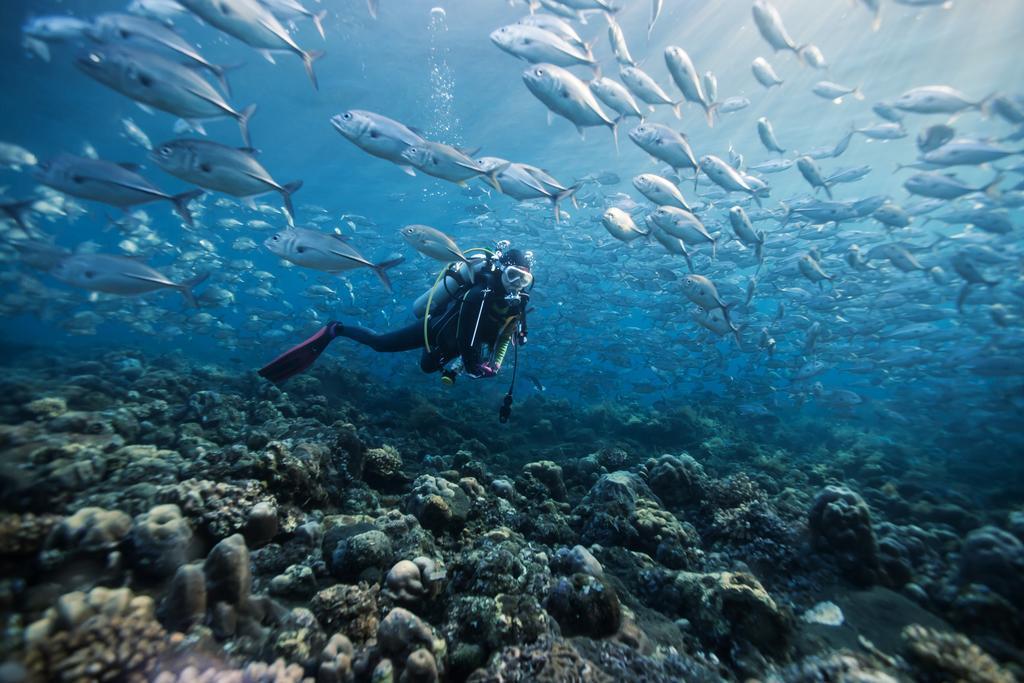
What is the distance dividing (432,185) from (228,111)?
117 ft

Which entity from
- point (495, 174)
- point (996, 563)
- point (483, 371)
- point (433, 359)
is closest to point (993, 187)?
point (996, 563)

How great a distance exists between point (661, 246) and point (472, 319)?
13.8 metres

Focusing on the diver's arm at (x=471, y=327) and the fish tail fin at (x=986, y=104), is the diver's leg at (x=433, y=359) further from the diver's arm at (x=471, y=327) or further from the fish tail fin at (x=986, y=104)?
the fish tail fin at (x=986, y=104)

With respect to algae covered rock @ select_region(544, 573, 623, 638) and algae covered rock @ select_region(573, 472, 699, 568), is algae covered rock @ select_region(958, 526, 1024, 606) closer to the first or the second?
algae covered rock @ select_region(573, 472, 699, 568)

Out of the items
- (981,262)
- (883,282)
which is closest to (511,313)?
(981,262)

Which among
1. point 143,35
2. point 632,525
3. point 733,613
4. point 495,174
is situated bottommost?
point 733,613

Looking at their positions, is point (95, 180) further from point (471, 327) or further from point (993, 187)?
point (993, 187)

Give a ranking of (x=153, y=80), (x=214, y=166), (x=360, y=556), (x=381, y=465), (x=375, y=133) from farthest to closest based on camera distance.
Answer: (x=381, y=465) → (x=375, y=133) → (x=214, y=166) → (x=153, y=80) → (x=360, y=556)

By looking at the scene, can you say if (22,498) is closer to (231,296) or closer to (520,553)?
(520,553)

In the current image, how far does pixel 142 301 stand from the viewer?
1928 centimetres

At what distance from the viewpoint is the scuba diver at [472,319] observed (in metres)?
5.06

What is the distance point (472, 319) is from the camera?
5.28 meters

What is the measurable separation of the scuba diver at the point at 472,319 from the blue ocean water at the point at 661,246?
467 cm

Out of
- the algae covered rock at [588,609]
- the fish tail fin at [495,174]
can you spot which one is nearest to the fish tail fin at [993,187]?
the fish tail fin at [495,174]
